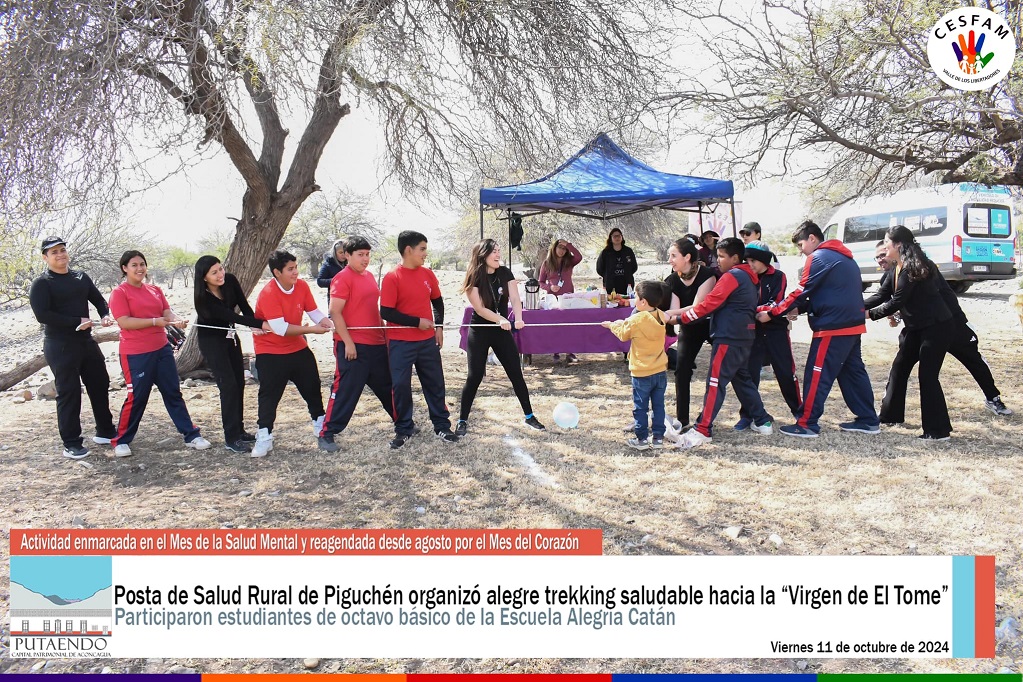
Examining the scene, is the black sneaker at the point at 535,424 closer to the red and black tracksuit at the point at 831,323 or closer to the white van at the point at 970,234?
the red and black tracksuit at the point at 831,323

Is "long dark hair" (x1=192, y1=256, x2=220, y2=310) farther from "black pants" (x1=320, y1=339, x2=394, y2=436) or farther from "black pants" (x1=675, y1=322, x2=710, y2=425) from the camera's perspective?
"black pants" (x1=675, y1=322, x2=710, y2=425)

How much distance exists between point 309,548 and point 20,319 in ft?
100

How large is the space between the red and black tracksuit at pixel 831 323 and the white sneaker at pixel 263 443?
416 centimetres

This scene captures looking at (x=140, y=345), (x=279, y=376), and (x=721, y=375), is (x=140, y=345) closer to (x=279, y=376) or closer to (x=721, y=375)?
(x=279, y=376)

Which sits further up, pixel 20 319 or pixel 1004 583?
pixel 20 319

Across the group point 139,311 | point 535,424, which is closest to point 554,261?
point 535,424

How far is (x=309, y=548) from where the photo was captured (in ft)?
11.7

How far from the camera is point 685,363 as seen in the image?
18.8ft

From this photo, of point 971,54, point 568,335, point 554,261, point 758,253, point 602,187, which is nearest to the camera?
point 758,253

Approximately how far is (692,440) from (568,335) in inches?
127

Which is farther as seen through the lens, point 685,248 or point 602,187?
point 602,187

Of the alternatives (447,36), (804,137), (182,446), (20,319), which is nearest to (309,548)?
(182,446)

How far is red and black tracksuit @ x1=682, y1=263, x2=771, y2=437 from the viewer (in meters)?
5.27

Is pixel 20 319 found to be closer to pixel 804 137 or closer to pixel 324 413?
pixel 324 413
